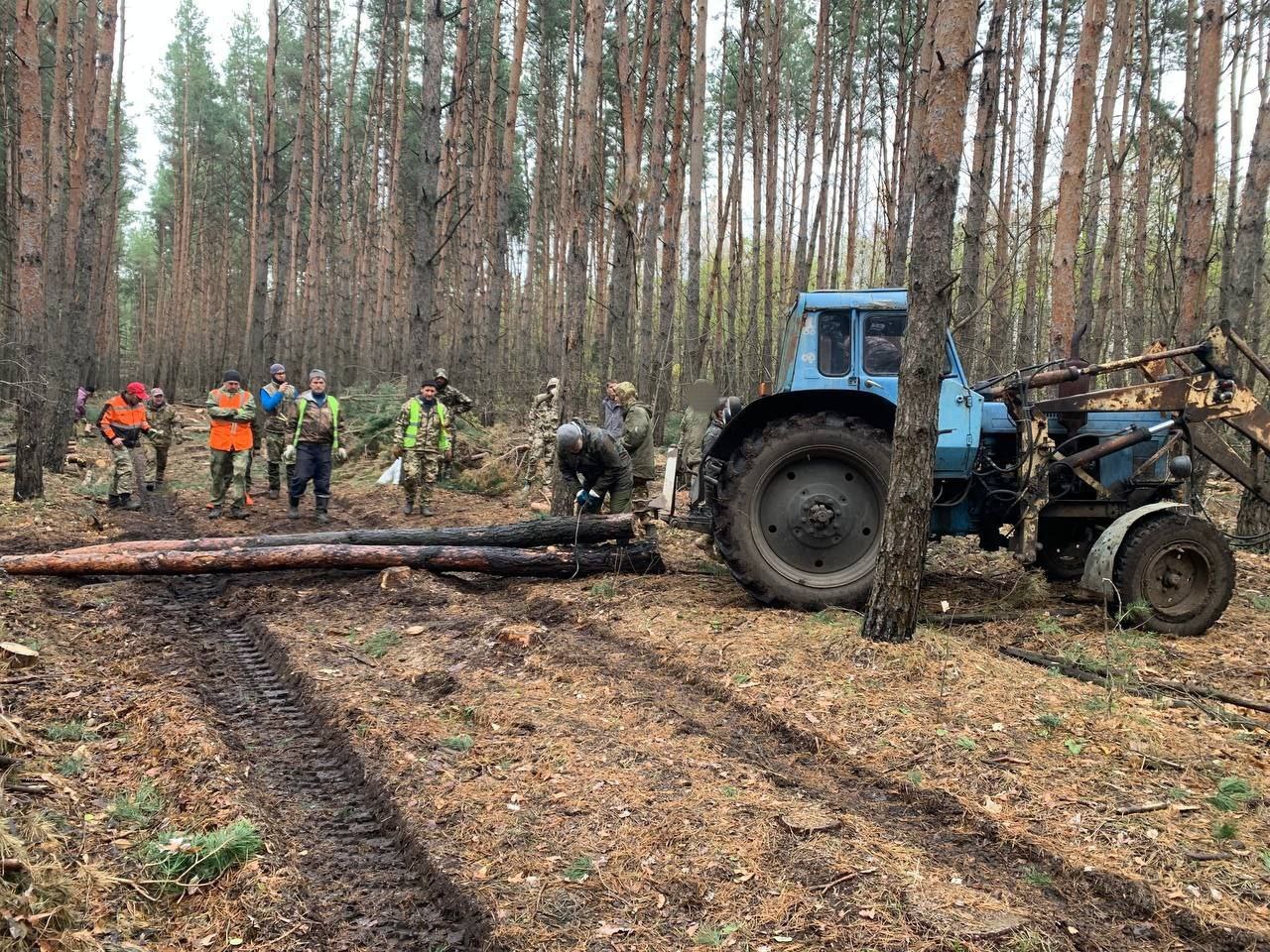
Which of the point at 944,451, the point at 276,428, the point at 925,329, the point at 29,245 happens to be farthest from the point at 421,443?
the point at 925,329

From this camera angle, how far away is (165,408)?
13.3 meters

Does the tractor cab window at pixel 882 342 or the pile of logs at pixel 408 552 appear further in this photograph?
the pile of logs at pixel 408 552

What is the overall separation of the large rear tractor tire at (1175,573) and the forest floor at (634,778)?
36cm

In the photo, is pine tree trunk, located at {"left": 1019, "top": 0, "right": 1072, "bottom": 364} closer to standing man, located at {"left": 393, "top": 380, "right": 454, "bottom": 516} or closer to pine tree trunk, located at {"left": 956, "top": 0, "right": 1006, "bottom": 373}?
pine tree trunk, located at {"left": 956, "top": 0, "right": 1006, "bottom": 373}

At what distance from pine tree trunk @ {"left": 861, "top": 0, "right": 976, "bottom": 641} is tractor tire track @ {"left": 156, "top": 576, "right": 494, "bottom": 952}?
3.32 metres

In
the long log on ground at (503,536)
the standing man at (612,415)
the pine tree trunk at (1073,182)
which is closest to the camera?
the long log on ground at (503,536)

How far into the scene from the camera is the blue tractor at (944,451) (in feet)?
20.6

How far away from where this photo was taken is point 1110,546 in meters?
5.96

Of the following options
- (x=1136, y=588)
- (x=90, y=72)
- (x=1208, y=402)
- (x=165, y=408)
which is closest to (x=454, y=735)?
(x=1136, y=588)

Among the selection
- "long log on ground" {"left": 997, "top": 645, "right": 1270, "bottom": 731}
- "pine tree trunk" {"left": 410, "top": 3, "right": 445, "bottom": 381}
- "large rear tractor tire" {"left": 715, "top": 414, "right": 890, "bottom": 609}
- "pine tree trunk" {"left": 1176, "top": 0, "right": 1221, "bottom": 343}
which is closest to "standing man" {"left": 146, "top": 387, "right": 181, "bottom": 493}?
"pine tree trunk" {"left": 410, "top": 3, "right": 445, "bottom": 381}

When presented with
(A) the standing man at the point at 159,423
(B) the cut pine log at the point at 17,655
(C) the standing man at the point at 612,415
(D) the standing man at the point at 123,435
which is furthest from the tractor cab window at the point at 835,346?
(A) the standing man at the point at 159,423

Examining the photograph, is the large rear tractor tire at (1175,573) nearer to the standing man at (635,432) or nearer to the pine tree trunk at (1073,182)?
the pine tree trunk at (1073,182)

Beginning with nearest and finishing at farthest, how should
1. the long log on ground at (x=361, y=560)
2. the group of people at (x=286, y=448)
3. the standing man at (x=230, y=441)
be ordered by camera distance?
the long log on ground at (x=361, y=560) < the group of people at (x=286, y=448) < the standing man at (x=230, y=441)

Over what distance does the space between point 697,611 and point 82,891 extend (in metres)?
4.57
